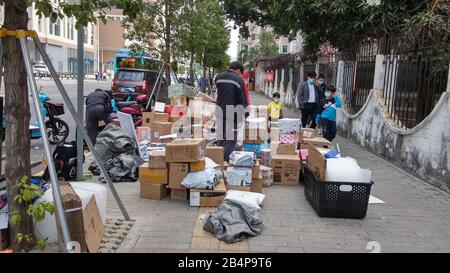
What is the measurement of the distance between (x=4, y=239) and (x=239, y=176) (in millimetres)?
3076

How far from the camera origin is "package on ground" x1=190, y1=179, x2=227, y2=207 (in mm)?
5750

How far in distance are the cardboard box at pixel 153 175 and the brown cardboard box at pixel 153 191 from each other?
6 centimetres

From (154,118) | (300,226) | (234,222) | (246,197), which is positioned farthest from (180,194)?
(154,118)

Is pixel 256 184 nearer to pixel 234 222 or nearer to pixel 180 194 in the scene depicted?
pixel 180 194

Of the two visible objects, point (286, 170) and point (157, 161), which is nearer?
point (157, 161)

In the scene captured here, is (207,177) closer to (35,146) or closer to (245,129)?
(245,129)

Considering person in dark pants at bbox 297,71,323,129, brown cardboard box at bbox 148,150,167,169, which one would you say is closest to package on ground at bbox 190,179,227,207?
brown cardboard box at bbox 148,150,167,169

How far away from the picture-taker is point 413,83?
888 cm

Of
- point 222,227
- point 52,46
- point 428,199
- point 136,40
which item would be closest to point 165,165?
point 222,227

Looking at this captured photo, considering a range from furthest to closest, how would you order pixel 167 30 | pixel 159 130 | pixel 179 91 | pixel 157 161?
pixel 167 30 < pixel 179 91 < pixel 159 130 < pixel 157 161

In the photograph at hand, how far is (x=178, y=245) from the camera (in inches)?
176

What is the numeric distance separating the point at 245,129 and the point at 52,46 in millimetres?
53664

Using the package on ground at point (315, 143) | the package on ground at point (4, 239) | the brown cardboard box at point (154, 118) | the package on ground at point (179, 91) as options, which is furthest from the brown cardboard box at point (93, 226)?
the package on ground at point (179, 91)

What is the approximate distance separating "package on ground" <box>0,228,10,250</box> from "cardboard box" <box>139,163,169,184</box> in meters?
2.19
